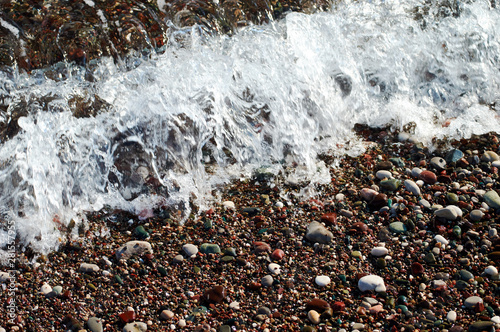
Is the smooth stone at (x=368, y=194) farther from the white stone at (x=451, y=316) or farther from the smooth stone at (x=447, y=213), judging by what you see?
the white stone at (x=451, y=316)

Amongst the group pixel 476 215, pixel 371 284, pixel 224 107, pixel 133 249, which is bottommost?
pixel 371 284

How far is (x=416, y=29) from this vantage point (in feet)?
14.7

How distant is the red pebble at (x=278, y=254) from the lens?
2623mm

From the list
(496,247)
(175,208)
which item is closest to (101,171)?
(175,208)

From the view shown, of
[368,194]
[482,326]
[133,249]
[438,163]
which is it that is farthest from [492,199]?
[133,249]

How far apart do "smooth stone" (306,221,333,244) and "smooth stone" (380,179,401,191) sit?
61 centimetres

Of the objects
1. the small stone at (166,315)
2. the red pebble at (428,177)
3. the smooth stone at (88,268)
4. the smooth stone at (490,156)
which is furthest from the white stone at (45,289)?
the smooth stone at (490,156)

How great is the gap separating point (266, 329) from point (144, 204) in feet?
4.12

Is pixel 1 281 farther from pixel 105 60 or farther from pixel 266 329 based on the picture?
pixel 105 60

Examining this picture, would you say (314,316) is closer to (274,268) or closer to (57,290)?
(274,268)

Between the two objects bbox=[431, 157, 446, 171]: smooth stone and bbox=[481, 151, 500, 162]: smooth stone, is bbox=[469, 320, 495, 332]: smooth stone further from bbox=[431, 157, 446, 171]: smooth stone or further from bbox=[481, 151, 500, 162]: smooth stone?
bbox=[481, 151, 500, 162]: smooth stone

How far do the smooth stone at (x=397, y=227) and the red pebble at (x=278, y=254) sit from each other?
705 millimetres

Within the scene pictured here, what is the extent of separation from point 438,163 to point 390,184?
1.56ft

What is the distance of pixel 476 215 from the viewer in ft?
9.23
